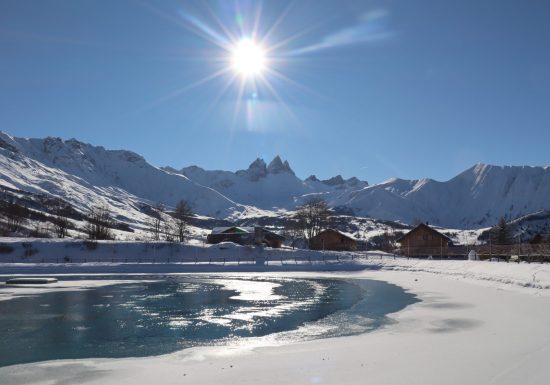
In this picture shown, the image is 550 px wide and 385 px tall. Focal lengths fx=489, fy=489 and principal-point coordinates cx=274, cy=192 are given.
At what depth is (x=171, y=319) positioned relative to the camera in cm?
2562

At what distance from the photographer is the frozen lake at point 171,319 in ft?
61.4

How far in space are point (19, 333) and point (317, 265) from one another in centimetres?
5632

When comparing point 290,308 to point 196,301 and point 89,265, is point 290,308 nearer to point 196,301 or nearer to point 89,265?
point 196,301

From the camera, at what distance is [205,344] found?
61.1ft

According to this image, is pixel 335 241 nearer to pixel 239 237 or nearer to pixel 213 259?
pixel 239 237

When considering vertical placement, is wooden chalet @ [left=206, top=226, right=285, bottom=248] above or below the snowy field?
above

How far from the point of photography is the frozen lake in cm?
1872

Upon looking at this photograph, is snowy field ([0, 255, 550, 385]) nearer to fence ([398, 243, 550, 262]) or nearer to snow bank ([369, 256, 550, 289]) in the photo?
snow bank ([369, 256, 550, 289])

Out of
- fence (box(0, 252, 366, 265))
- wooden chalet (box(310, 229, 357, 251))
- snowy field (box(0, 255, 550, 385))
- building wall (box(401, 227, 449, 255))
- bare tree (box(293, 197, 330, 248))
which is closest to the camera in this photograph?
snowy field (box(0, 255, 550, 385))

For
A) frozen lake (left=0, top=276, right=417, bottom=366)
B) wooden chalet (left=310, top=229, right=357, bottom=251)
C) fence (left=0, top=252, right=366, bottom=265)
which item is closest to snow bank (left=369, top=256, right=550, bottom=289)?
frozen lake (left=0, top=276, right=417, bottom=366)

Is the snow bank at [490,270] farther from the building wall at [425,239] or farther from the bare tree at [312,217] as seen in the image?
the bare tree at [312,217]

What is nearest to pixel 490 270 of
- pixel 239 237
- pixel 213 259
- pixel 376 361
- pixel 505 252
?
pixel 505 252

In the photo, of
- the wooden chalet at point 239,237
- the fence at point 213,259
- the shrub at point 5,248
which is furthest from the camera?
the wooden chalet at point 239,237

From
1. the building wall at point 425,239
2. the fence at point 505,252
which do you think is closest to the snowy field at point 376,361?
the fence at point 505,252
